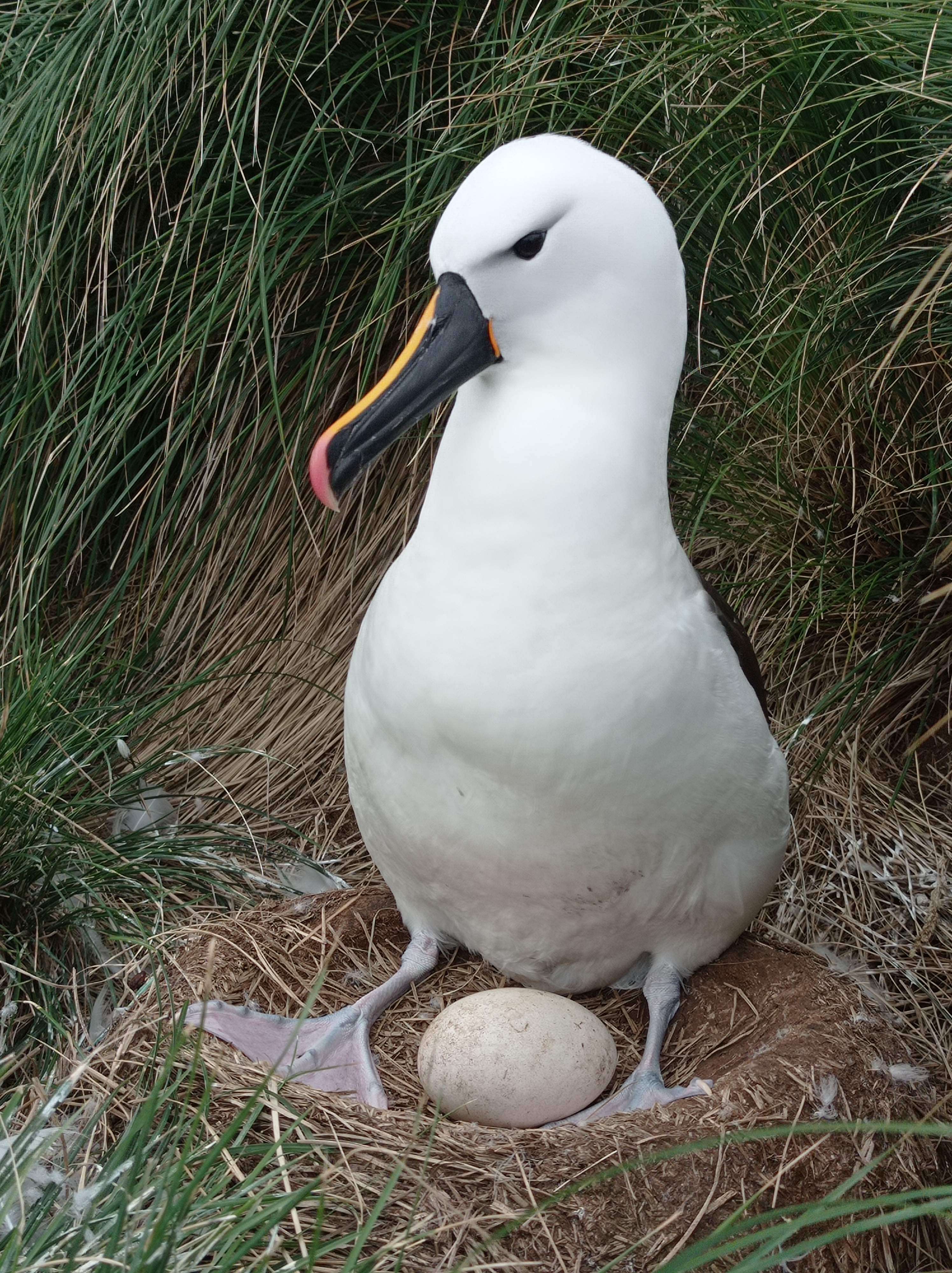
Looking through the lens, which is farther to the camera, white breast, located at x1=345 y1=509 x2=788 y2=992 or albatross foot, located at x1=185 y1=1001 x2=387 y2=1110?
albatross foot, located at x1=185 y1=1001 x2=387 y2=1110

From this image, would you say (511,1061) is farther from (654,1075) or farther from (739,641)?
(739,641)

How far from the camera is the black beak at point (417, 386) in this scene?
2.51 m

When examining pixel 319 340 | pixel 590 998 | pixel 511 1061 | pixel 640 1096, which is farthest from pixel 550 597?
pixel 319 340

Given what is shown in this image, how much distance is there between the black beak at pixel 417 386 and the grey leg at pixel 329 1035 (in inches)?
39.0

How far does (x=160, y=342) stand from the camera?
3.80m

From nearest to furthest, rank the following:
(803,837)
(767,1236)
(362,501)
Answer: (767,1236), (803,837), (362,501)

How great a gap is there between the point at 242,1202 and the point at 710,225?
251 centimetres

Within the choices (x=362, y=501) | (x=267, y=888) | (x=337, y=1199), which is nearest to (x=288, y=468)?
(x=362, y=501)

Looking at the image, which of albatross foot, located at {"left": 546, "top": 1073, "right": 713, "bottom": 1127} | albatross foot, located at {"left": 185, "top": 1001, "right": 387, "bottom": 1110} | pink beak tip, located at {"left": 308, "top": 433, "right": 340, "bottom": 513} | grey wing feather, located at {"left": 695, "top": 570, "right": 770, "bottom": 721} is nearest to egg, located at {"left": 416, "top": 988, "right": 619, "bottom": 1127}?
albatross foot, located at {"left": 546, "top": 1073, "right": 713, "bottom": 1127}

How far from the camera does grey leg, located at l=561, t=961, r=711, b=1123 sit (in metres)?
2.77

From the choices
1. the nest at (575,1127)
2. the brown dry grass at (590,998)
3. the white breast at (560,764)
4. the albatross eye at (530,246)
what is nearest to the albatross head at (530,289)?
the albatross eye at (530,246)

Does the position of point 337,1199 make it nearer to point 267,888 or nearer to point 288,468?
point 267,888

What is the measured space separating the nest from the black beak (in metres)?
0.86

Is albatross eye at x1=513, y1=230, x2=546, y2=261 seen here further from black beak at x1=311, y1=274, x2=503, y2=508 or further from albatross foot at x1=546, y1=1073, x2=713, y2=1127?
albatross foot at x1=546, y1=1073, x2=713, y2=1127
